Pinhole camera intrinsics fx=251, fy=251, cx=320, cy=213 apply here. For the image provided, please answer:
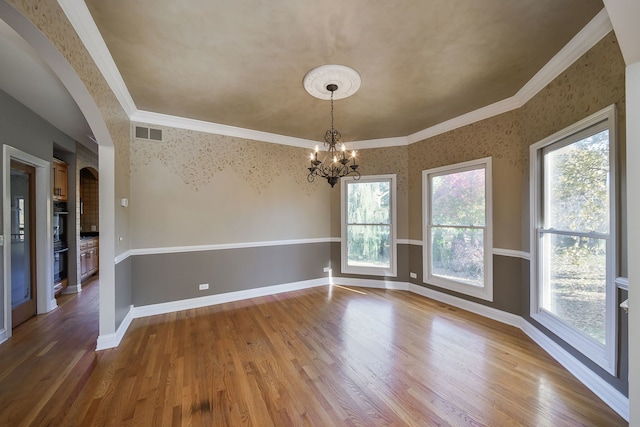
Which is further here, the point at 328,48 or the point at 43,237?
the point at 43,237

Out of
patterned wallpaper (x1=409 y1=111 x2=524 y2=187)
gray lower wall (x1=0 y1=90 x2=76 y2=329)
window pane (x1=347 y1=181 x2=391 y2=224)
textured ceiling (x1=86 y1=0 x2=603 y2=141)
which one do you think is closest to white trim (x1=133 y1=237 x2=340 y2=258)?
window pane (x1=347 y1=181 x2=391 y2=224)

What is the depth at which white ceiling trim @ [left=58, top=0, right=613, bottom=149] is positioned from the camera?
5.95ft

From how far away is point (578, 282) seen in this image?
88.2 inches

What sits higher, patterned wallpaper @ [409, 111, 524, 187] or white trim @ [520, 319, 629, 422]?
patterned wallpaper @ [409, 111, 524, 187]

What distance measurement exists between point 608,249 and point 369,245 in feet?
10.3

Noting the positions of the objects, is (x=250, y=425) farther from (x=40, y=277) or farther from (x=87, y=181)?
(x=87, y=181)

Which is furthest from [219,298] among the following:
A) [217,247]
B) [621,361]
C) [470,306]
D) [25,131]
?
[621,361]

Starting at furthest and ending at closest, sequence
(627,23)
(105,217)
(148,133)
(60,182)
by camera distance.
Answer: (60,182), (148,133), (105,217), (627,23)

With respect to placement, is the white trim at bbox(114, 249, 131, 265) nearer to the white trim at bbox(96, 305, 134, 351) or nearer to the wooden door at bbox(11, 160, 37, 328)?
the white trim at bbox(96, 305, 134, 351)

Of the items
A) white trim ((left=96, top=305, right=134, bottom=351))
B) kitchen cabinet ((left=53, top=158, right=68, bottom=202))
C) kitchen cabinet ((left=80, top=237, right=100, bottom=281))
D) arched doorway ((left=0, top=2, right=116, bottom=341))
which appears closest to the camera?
arched doorway ((left=0, top=2, right=116, bottom=341))

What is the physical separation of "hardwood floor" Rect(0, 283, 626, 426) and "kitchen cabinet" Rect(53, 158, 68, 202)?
212cm

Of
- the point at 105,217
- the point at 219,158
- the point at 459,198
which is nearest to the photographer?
the point at 105,217

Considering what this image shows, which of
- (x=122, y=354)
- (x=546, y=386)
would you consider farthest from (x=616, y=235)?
(x=122, y=354)

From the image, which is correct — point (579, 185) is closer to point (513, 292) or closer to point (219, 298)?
point (513, 292)
